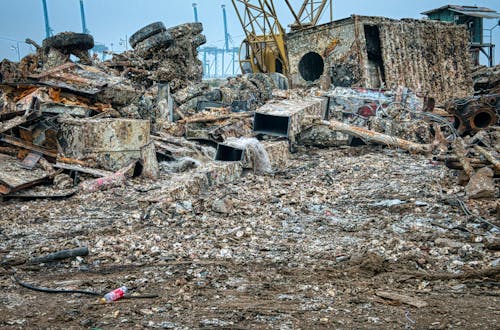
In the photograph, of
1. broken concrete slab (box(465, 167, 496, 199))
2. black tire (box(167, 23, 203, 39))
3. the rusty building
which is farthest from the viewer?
black tire (box(167, 23, 203, 39))

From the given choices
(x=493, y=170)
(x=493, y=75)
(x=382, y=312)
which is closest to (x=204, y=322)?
(x=382, y=312)

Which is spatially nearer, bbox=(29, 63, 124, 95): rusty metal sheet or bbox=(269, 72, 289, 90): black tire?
bbox=(29, 63, 124, 95): rusty metal sheet

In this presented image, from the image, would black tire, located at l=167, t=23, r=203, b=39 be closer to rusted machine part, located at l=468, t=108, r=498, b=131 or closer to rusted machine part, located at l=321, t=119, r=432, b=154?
rusted machine part, located at l=321, t=119, r=432, b=154

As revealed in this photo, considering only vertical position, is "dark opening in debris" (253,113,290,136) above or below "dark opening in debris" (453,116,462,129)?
above

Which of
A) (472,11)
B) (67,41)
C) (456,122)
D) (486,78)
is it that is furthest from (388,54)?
(472,11)

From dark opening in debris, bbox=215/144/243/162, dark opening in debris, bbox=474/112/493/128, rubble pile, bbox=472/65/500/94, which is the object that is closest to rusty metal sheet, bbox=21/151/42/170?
dark opening in debris, bbox=215/144/243/162

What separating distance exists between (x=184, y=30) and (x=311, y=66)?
4213 millimetres

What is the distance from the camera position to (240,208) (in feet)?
19.6

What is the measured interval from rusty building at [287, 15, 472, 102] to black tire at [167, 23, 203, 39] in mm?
2775

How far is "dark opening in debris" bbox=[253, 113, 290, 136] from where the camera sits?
10.6m

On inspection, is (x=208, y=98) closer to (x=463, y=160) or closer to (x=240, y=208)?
(x=240, y=208)

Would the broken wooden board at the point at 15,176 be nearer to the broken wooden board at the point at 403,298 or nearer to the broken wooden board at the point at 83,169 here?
the broken wooden board at the point at 83,169

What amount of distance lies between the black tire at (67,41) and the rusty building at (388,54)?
600 centimetres

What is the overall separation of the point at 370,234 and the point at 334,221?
63cm
